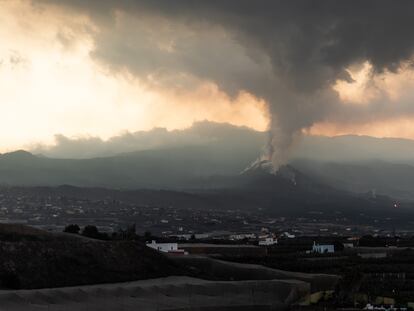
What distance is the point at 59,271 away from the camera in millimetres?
68250

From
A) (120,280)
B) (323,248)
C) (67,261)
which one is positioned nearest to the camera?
(67,261)

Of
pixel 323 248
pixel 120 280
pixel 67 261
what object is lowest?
pixel 120 280

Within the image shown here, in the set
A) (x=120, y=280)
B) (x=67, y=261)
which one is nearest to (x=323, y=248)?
(x=120, y=280)

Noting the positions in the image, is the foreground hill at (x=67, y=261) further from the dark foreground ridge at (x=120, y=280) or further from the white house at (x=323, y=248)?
the white house at (x=323, y=248)

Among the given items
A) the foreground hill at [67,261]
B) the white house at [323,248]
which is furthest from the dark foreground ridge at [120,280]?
the white house at [323,248]

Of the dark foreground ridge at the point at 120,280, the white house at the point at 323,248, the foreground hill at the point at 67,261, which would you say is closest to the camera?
the dark foreground ridge at the point at 120,280

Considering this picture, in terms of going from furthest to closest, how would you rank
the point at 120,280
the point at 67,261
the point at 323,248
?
the point at 323,248
the point at 120,280
the point at 67,261

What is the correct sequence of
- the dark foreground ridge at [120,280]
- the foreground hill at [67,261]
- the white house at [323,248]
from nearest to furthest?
the dark foreground ridge at [120,280], the foreground hill at [67,261], the white house at [323,248]

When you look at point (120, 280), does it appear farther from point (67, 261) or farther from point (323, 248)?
point (323, 248)

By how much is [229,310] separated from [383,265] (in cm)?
3601

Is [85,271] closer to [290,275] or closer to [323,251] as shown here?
[290,275]

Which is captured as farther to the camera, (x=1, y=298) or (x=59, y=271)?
(x=59, y=271)

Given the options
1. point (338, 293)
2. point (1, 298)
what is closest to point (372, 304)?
point (338, 293)

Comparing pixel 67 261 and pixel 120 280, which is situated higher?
pixel 67 261
